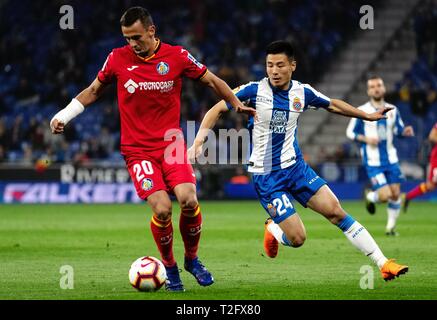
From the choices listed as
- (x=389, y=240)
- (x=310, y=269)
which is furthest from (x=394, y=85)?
(x=310, y=269)

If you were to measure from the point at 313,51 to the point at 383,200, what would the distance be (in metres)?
14.6

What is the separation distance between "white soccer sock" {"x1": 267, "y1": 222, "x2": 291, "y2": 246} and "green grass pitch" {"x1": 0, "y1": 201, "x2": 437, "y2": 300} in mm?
360

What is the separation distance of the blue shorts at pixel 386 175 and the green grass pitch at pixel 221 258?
857mm

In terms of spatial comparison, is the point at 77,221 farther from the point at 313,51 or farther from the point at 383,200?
the point at 313,51

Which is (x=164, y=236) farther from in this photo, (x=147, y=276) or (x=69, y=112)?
(x=69, y=112)

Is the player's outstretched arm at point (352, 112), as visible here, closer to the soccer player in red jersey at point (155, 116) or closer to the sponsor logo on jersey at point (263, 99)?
the sponsor logo on jersey at point (263, 99)

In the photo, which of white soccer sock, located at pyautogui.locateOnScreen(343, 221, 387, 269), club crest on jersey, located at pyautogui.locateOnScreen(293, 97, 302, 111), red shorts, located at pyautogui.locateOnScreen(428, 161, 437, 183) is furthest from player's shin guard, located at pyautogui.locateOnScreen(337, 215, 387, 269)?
red shorts, located at pyautogui.locateOnScreen(428, 161, 437, 183)

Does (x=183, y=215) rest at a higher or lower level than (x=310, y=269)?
higher

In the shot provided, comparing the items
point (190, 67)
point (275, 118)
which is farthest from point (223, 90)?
point (275, 118)

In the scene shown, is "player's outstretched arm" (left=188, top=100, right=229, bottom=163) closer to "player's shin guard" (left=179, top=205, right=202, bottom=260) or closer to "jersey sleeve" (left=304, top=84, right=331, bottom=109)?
"player's shin guard" (left=179, top=205, right=202, bottom=260)

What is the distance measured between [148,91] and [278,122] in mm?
1424

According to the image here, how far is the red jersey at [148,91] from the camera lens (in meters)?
8.23

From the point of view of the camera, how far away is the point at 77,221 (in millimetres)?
18047

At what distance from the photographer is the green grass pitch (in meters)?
8.07
